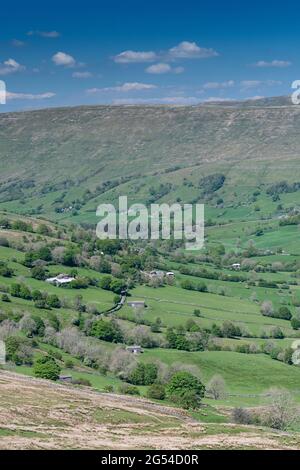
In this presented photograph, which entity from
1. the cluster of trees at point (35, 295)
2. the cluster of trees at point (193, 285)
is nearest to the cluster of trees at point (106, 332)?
the cluster of trees at point (35, 295)

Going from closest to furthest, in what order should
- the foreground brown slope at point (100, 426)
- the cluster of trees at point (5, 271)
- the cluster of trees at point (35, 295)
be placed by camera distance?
the foreground brown slope at point (100, 426), the cluster of trees at point (35, 295), the cluster of trees at point (5, 271)

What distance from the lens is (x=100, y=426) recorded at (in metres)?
59.2

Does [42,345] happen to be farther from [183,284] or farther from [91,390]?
[183,284]

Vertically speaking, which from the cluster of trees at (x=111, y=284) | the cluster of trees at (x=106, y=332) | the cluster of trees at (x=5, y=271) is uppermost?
the cluster of trees at (x=5, y=271)

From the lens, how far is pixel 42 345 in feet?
357

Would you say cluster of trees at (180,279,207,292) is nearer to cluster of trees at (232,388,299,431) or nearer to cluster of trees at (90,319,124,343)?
cluster of trees at (90,319,124,343)

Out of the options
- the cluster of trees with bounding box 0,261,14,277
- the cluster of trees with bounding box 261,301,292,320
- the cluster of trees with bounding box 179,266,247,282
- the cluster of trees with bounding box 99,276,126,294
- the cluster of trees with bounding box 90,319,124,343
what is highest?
the cluster of trees with bounding box 0,261,14,277

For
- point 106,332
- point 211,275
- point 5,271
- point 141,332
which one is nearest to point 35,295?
point 5,271

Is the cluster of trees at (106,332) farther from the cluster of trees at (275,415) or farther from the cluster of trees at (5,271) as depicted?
the cluster of trees at (275,415)

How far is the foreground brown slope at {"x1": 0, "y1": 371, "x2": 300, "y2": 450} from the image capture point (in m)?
51.9

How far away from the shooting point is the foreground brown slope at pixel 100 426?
5188cm

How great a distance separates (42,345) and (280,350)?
39.7m

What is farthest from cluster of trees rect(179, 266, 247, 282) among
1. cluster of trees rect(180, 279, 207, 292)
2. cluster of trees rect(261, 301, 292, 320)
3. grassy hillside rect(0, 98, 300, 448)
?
cluster of trees rect(261, 301, 292, 320)
